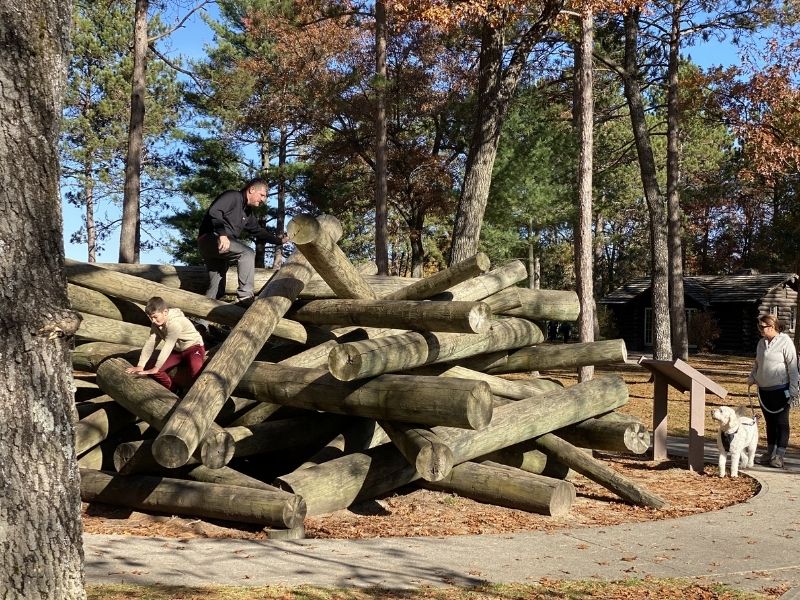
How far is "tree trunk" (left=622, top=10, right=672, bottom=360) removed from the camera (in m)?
25.9

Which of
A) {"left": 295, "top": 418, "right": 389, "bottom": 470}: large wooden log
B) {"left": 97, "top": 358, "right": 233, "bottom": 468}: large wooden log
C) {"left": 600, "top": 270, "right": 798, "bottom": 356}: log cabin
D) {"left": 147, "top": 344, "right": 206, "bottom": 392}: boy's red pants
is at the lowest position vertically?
{"left": 295, "top": 418, "right": 389, "bottom": 470}: large wooden log

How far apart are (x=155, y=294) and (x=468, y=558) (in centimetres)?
478

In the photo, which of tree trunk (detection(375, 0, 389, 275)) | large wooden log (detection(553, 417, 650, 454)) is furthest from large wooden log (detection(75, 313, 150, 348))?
tree trunk (detection(375, 0, 389, 275))

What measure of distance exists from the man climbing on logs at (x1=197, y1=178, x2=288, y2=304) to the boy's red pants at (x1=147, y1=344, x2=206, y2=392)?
129 centimetres

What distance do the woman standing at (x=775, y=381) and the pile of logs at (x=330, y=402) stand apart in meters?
2.24

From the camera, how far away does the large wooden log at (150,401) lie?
24.7 ft

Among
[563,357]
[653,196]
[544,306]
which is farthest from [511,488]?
[653,196]

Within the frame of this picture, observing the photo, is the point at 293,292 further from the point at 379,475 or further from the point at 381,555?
the point at 381,555

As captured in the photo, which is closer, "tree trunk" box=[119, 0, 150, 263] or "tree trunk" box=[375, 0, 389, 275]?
"tree trunk" box=[119, 0, 150, 263]

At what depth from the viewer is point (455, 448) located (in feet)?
26.8

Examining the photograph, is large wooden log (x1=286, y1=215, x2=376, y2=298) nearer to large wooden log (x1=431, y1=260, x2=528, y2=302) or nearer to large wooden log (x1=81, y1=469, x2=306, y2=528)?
large wooden log (x1=431, y1=260, x2=528, y2=302)

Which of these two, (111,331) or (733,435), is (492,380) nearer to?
(733,435)

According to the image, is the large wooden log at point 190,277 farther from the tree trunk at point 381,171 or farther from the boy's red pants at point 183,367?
the tree trunk at point 381,171

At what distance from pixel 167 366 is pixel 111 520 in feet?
4.91
